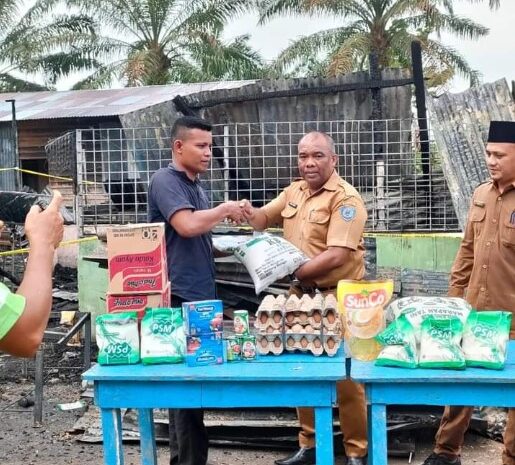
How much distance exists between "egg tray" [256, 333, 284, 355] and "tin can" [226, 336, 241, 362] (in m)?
0.10

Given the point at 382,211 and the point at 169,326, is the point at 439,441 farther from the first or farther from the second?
the point at 382,211

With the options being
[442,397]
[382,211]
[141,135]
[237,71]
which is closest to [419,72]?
[382,211]

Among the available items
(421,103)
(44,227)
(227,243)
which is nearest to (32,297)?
(44,227)

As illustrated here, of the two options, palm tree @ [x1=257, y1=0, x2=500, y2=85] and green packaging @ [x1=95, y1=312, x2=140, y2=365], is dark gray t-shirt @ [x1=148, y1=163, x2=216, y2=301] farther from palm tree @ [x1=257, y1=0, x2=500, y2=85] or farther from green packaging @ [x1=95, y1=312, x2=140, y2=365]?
palm tree @ [x1=257, y1=0, x2=500, y2=85]

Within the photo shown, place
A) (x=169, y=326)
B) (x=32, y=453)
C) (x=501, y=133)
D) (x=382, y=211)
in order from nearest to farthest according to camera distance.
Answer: (x=169, y=326), (x=501, y=133), (x=32, y=453), (x=382, y=211)

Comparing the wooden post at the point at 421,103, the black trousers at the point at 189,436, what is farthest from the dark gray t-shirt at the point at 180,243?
the wooden post at the point at 421,103

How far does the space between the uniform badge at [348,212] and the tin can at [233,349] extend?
1.23 m

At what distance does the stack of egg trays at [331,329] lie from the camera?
3.08 meters

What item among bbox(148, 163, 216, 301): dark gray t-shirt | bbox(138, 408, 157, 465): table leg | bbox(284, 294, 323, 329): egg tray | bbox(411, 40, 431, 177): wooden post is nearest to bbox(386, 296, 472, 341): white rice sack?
bbox(284, 294, 323, 329): egg tray

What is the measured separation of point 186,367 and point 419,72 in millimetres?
4300

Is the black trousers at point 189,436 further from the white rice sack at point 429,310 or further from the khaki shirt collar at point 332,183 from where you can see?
the white rice sack at point 429,310

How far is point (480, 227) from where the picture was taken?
13.1 feet

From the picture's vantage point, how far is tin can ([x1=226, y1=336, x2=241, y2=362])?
121 inches

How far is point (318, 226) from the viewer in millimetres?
4121
